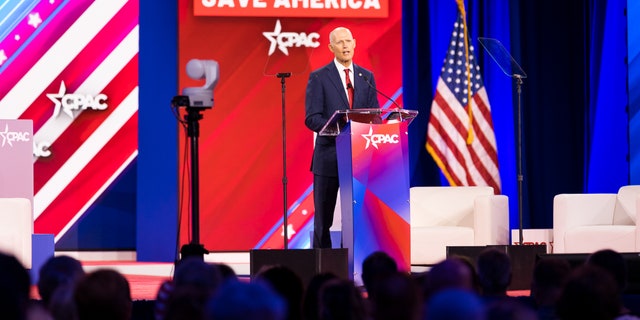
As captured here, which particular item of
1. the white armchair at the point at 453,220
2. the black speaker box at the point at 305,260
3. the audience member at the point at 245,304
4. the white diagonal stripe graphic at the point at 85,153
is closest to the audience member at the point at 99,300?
the audience member at the point at 245,304

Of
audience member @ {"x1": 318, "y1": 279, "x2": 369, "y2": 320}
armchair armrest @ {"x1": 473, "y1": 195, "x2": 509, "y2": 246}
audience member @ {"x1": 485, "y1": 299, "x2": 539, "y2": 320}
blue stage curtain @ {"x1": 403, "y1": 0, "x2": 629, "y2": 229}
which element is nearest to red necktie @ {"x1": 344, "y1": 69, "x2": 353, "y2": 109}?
armchair armrest @ {"x1": 473, "y1": 195, "x2": 509, "y2": 246}

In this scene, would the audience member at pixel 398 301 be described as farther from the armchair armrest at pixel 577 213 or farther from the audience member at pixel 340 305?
the armchair armrest at pixel 577 213

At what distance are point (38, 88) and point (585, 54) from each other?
5.13 metres

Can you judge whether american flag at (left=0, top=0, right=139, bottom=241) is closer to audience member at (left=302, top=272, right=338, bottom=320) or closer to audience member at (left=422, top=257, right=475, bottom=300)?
audience member at (left=302, top=272, right=338, bottom=320)

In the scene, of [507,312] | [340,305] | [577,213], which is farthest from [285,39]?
[507,312]

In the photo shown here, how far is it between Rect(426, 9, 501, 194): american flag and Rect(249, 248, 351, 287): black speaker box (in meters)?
3.95

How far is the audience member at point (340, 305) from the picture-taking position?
2.97m

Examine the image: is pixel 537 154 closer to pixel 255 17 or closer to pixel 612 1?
pixel 612 1

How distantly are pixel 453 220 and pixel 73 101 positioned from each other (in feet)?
11.8

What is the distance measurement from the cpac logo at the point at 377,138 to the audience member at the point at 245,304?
12.4ft

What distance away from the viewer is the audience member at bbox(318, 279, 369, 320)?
9.74ft

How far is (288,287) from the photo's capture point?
354 centimetres

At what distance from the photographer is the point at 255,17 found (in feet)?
31.3

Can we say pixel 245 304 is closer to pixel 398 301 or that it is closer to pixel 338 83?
pixel 398 301
